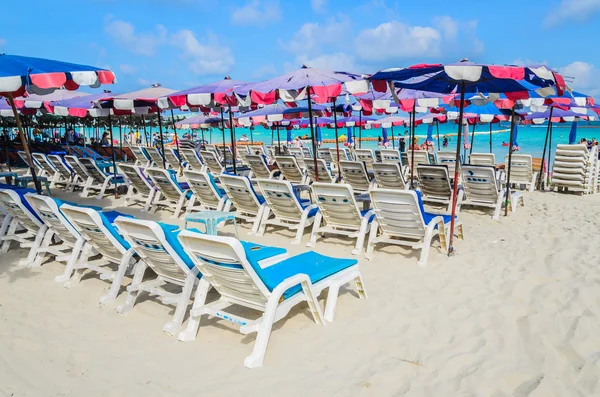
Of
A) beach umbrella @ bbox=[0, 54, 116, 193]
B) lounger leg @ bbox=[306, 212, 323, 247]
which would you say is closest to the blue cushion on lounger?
lounger leg @ bbox=[306, 212, 323, 247]

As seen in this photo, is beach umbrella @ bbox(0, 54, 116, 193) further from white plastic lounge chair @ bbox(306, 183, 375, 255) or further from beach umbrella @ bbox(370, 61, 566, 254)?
beach umbrella @ bbox(370, 61, 566, 254)

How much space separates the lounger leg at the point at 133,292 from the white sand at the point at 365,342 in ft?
0.23

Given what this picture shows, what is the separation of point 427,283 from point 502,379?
161 cm

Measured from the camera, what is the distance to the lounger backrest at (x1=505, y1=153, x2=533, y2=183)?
9742 mm

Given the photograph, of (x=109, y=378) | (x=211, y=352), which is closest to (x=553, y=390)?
(x=211, y=352)

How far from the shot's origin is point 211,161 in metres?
12.0

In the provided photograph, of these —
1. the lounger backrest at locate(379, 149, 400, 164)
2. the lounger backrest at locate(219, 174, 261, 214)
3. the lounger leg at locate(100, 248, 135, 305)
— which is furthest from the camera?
the lounger backrest at locate(379, 149, 400, 164)

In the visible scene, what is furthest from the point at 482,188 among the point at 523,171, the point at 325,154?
the point at 325,154

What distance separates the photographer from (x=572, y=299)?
361cm

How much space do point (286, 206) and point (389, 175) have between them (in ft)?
7.82

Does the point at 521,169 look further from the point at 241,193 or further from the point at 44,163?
the point at 44,163

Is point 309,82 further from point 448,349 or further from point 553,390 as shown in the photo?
point 553,390

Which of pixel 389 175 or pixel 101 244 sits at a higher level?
pixel 101 244

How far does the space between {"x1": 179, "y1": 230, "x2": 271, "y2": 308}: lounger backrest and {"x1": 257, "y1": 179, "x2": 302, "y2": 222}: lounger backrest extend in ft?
8.33
